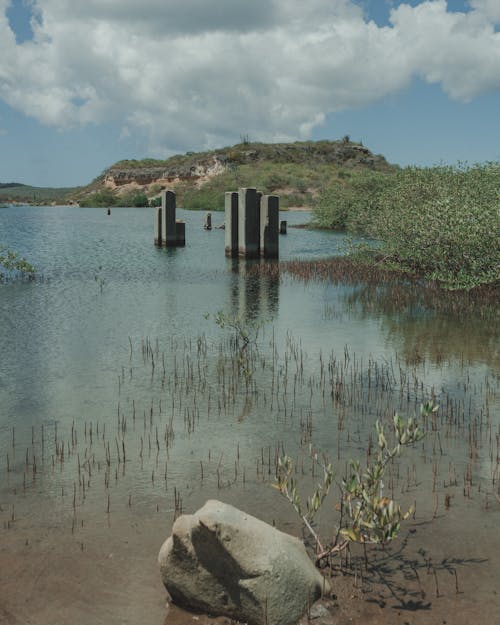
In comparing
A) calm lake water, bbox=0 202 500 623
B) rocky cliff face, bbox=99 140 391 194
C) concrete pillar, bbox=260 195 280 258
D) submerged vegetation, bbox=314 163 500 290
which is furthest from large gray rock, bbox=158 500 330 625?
rocky cliff face, bbox=99 140 391 194

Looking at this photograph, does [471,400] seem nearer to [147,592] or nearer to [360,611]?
[360,611]

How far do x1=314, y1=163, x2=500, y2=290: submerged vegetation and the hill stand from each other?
7557 cm

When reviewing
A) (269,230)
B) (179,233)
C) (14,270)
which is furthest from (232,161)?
(14,270)

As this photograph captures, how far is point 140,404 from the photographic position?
1116 centimetres

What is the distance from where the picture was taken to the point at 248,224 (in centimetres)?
3525

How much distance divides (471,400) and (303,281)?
17.0 meters

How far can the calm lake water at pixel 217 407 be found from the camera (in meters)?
7.44

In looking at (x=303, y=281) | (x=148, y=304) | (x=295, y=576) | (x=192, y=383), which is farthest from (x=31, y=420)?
(x=303, y=281)

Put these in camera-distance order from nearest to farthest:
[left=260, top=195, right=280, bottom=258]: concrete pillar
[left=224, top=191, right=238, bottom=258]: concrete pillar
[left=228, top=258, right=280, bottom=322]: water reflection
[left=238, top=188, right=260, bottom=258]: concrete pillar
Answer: [left=228, top=258, right=280, bottom=322]: water reflection, [left=238, top=188, right=260, bottom=258]: concrete pillar, [left=260, top=195, right=280, bottom=258]: concrete pillar, [left=224, top=191, right=238, bottom=258]: concrete pillar

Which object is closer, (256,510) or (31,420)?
(256,510)

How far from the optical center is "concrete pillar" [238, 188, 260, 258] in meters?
34.7

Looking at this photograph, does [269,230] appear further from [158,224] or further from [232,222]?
[158,224]

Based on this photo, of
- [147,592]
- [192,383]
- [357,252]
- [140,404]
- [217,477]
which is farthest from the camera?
[357,252]

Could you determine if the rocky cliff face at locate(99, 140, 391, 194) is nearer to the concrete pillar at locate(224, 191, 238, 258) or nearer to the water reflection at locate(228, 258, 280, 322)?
the concrete pillar at locate(224, 191, 238, 258)
